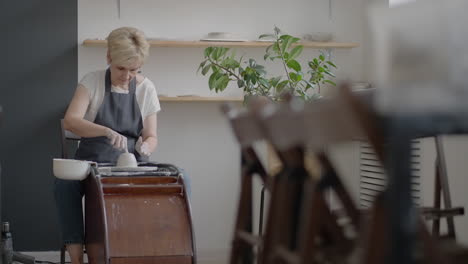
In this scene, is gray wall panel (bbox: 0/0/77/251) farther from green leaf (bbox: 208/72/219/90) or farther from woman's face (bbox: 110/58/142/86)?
woman's face (bbox: 110/58/142/86)

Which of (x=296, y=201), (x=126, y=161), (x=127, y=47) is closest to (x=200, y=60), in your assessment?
(x=127, y=47)

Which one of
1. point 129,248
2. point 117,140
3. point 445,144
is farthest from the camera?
point 445,144

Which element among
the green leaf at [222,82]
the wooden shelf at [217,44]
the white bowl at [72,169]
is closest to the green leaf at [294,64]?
the green leaf at [222,82]

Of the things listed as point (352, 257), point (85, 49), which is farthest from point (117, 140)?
point (352, 257)

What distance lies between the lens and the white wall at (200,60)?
18.2 ft

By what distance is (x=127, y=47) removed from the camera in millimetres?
4332

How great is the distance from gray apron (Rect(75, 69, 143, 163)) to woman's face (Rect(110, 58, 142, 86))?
0.04m

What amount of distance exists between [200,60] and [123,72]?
1.28m

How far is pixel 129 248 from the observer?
146 inches

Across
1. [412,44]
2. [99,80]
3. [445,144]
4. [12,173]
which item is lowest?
[12,173]

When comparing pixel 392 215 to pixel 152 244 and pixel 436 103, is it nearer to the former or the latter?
pixel 436 103

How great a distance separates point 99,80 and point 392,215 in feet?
9.75

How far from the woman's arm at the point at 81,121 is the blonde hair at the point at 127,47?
0.75ft

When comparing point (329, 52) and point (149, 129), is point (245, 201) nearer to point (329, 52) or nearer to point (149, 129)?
point (149, 129)
